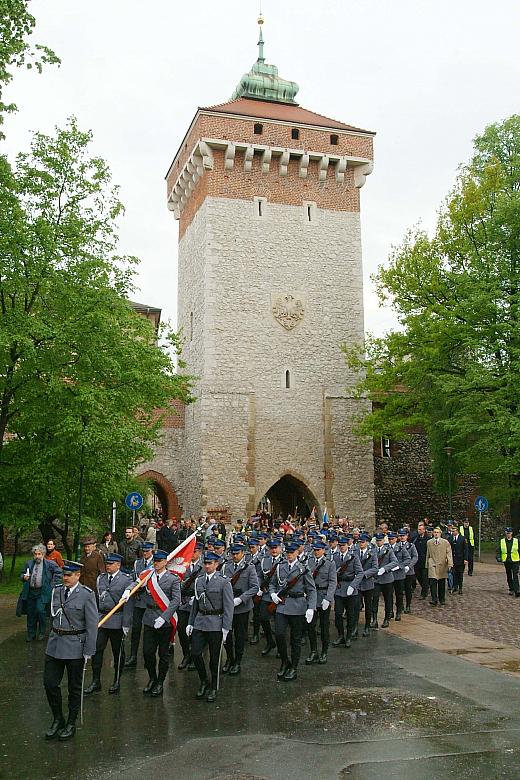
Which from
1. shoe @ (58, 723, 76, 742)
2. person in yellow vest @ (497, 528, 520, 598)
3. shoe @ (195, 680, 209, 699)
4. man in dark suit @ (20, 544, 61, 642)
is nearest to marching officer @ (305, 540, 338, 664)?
shoe @ (195, 680, 209, 699)

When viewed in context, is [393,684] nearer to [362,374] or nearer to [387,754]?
[387,754]

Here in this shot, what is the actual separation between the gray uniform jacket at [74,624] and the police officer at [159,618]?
1.31m

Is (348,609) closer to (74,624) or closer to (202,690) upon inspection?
(202,690)

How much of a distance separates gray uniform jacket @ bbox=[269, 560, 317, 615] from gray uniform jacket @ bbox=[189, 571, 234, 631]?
1157mm

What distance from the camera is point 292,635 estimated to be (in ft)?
32.0

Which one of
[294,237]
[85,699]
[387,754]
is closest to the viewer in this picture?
[387,754]

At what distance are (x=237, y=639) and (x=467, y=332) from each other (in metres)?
17.3

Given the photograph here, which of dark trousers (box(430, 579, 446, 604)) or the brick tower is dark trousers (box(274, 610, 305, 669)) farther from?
the brick tower

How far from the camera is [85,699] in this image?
8547 millimetres

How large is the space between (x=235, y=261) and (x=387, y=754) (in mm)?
25682

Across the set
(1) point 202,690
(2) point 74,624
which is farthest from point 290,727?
(2) point 74,624

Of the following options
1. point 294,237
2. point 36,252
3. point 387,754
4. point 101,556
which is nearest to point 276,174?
point 294,237

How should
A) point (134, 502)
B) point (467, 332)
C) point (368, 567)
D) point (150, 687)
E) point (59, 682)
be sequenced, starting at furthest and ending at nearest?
point (467, 332), point (134, 502), point (368, 567), point (150, 687), point (59, 682)

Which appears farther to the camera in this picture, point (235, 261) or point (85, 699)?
point (235, 261)
